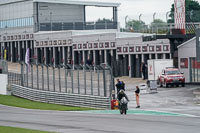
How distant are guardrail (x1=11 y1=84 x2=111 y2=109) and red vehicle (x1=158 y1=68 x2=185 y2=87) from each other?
36.6ft

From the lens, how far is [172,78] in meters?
50.6

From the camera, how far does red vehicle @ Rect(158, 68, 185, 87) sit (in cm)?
5047

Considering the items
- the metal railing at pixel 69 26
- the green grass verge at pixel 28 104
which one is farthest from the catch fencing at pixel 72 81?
the metal railing at pixel 69 26

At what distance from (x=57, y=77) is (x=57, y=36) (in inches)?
1223

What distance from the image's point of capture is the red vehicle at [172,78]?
166 ft

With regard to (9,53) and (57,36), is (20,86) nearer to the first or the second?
(57,36)

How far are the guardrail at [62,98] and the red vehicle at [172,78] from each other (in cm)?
1116

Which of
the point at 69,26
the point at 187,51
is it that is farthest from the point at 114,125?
the point at 69,26

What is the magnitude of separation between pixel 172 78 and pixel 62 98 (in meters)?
11.5

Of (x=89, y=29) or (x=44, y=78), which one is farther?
(x=89, y=29)

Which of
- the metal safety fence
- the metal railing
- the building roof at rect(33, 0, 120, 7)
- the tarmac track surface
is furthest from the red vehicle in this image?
the building roof at rect(33, 0, 120, 7)

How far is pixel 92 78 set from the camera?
130 ft

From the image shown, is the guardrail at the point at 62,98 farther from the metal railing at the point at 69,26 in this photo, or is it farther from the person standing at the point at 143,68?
the metal railing at the point at 69,26

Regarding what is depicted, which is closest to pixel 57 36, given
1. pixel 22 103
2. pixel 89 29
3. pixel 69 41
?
pixel 69 41
